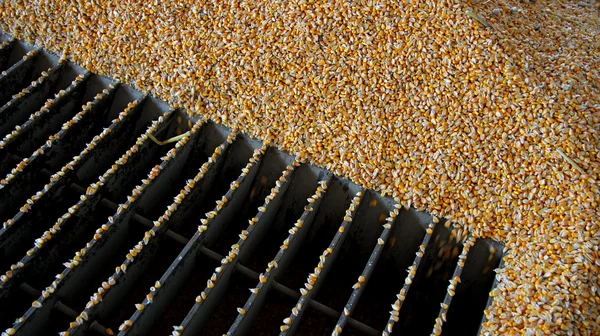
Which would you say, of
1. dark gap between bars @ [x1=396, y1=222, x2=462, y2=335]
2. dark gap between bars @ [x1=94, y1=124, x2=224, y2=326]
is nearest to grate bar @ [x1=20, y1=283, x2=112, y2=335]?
dark gap between bars @ [x1=94, y1=124, x2=224, y2=326]

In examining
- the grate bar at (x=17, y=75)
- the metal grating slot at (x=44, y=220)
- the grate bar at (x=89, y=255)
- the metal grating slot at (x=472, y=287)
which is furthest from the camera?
the grate bar at (x=17, y=75)

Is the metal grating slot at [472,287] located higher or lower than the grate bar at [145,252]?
higher

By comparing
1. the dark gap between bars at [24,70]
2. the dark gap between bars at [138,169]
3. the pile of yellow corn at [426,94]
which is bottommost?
the dark gap between bars at [138,169]

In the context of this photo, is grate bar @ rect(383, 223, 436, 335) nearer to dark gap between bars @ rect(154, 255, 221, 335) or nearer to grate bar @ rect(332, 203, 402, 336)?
grate bar @ rect(332, 203, 402, 336)

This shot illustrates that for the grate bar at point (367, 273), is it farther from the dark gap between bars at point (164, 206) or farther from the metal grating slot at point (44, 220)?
the metal grating slot at point (44, 220)

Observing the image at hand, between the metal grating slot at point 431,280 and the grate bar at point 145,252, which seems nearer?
the grate bar at point 145,252

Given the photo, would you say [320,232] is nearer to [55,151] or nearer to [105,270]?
[105,270]

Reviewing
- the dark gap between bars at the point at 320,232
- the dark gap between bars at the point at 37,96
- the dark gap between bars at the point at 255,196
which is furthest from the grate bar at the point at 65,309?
the dark gap between bars at the point at 37,96

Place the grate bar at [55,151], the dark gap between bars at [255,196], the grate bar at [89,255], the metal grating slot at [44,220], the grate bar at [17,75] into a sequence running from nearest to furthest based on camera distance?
the grate bar at [89,255]
the metal grating slot at [44,220]
the grate bar at [55,151]
the dark gap between bars at [255,196]
the grate bar at [17,75]

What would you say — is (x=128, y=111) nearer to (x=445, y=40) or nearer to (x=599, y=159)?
(x=445, y=40)
